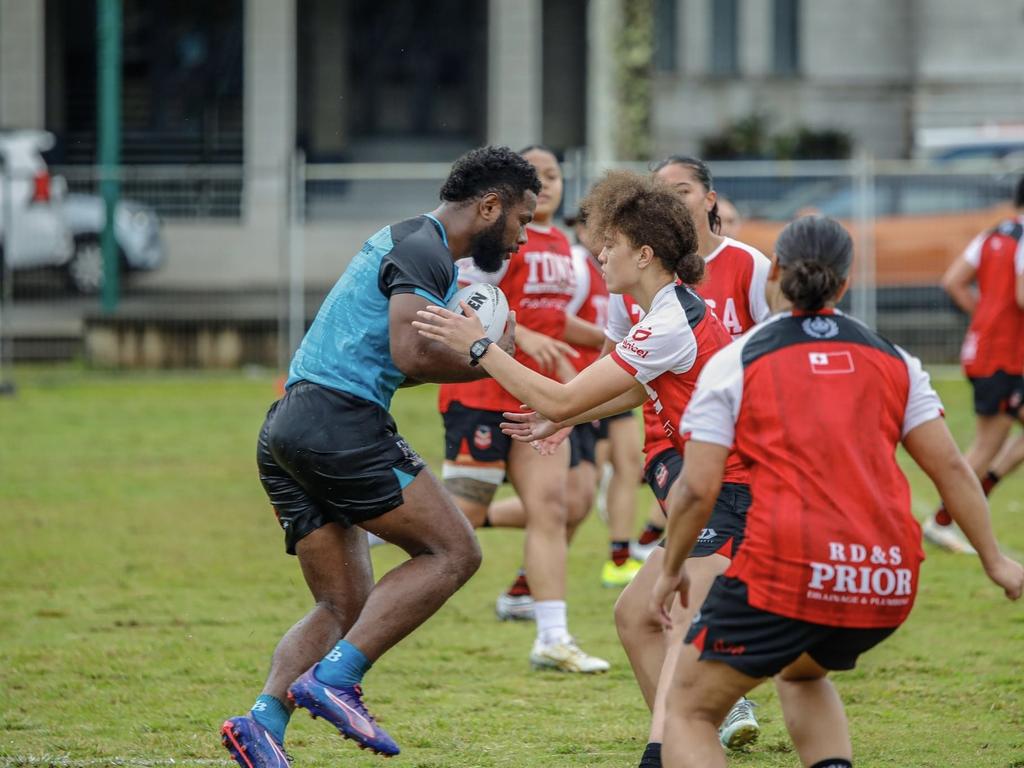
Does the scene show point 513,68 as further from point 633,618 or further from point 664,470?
point 633,618

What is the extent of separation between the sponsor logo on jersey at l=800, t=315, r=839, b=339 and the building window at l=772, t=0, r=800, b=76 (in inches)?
1170

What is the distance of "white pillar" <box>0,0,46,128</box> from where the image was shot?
2936 centimetres

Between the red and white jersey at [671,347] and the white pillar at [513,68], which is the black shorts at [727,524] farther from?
the white pillar at [513,68]

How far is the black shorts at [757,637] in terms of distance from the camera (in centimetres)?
404

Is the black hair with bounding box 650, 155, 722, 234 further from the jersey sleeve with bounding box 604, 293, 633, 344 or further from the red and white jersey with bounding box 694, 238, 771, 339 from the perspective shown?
the jersey sleeve with bounding box 604, 293, 633, 344

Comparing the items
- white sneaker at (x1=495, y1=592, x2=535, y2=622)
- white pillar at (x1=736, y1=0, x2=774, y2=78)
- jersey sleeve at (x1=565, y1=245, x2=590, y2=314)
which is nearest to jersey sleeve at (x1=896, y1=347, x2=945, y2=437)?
white sneaker at (x1=495, y1=592, x2=535, y2=622)

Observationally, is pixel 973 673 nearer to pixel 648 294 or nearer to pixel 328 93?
pixel 648 294

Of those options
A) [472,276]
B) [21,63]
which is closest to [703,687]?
[472,276]

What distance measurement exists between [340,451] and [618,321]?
1492mm

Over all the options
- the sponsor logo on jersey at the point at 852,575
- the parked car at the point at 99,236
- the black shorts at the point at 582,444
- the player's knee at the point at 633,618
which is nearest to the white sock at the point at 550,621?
the black shorts at the point at 582,444

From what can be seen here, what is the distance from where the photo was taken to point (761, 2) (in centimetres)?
3284

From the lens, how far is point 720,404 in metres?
4.08

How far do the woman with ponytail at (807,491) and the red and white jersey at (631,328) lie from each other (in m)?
1.31

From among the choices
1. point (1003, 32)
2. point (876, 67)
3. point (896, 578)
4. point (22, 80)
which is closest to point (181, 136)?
point (22, 80)
